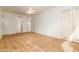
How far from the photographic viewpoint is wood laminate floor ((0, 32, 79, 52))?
5.32ft

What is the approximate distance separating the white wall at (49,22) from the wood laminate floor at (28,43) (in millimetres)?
110

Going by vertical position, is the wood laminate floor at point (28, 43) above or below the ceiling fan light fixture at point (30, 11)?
below

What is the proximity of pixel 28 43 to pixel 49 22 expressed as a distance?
1.71 ft

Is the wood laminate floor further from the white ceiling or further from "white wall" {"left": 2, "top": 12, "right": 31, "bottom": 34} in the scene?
the white ceiling

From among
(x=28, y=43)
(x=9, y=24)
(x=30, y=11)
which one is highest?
(x=30, y=11)

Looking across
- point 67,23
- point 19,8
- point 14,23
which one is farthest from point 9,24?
point 67,23

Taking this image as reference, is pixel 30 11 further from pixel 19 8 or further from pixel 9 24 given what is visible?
pixel 9 24

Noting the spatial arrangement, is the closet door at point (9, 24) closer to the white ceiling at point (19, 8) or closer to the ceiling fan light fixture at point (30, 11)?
the white ceiling at point (19, 8)

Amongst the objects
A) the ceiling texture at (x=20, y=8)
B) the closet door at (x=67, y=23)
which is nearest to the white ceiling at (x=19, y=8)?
the ceiling texture at (x=20, y=8)

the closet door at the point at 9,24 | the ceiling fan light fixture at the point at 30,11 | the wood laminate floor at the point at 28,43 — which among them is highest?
the ceiling fan light fixture at the point at 30,11

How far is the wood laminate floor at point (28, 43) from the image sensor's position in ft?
5.32

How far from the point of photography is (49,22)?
173cm
